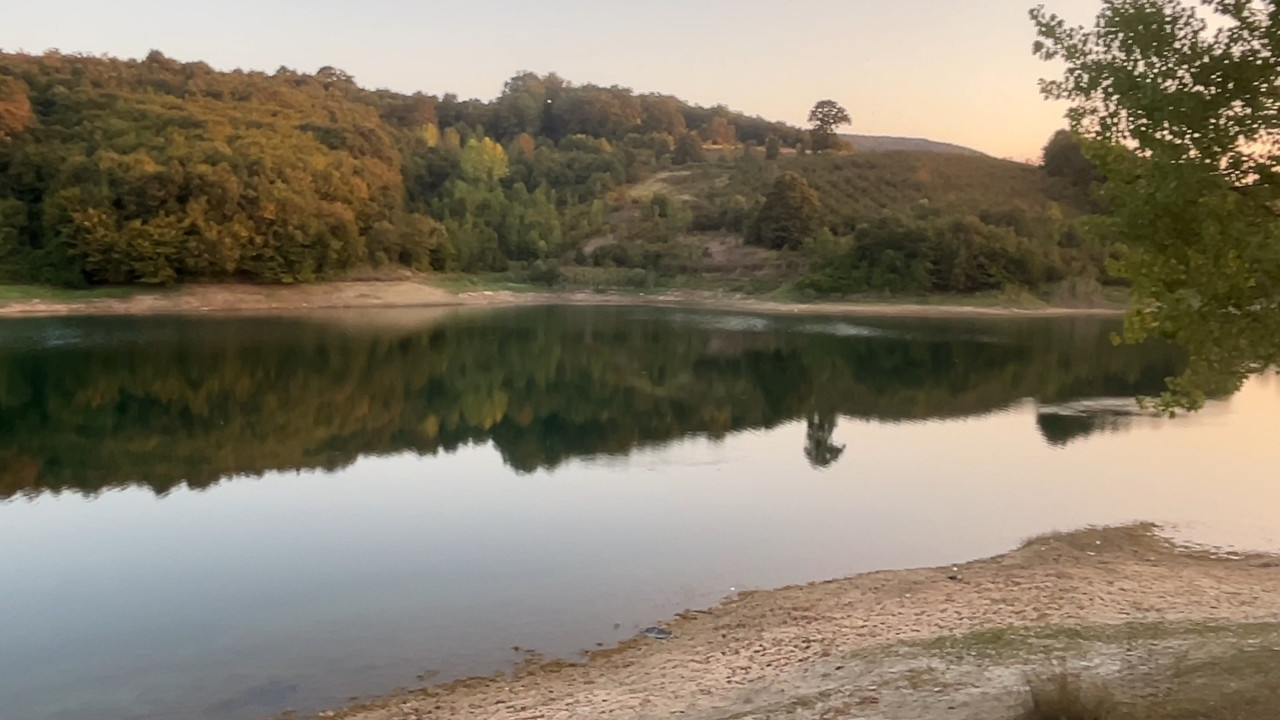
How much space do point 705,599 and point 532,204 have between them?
81.3 m

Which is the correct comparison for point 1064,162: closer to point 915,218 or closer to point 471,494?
point 915,218

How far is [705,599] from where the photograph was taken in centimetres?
1155

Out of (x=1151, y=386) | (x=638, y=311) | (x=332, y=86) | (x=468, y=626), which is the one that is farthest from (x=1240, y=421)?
(x=332, y=86)

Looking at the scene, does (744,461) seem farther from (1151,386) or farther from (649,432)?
(1151,386)

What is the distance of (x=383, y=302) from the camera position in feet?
219

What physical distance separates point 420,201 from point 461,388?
63.2 metres

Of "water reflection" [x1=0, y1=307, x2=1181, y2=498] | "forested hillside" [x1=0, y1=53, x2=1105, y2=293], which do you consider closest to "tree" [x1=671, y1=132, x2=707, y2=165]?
"forested hillside" [x1=0, y1=53, x2=1105, y2=293]

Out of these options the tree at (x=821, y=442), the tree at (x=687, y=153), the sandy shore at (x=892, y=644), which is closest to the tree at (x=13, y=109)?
the tree at (x=821, y=442)

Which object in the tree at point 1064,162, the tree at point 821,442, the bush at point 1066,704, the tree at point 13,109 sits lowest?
the tree at point 821,442

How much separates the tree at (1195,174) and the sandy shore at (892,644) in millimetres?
2511

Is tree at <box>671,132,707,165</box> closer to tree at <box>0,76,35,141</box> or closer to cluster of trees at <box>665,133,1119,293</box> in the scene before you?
cluster of trees at <box>665,133,1119,293</box>

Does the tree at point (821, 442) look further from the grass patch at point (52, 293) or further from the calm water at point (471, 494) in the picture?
the grass patch at point (52, 293)

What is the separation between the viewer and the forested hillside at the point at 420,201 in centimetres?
5822

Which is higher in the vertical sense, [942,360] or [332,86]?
[332,86]
